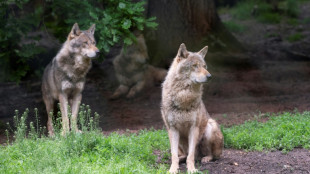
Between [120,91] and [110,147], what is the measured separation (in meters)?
6.54

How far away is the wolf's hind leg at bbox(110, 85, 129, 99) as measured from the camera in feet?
41.6

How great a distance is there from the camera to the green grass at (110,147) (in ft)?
17.8

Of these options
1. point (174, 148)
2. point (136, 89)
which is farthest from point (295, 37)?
point (174, 148)

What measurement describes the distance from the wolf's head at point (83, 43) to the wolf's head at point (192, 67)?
8.24 feet

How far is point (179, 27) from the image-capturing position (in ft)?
42.1

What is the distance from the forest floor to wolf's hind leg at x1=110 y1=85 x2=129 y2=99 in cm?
24

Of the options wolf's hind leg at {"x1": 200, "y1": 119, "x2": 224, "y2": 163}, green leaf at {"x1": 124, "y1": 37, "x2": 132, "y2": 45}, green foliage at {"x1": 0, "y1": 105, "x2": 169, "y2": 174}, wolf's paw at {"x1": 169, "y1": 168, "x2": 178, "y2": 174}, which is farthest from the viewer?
green leaf at {"x1": 124, "y1": 37, "x2": 132, "y2": 45}

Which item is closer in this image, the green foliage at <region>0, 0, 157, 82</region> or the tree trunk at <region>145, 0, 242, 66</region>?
the green foliage at <region>0, 0, 157, 82</region>

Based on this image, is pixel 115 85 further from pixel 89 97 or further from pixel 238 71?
pixel 238 71

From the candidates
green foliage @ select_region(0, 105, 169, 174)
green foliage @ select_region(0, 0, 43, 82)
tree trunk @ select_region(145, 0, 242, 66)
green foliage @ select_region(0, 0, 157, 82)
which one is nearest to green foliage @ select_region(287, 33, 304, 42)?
tree trunk @ select_region(145, 0, 242, 66)

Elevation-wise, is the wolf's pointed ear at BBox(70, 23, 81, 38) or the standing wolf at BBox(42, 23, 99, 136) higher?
the wolf's pointed ear at BBox(70, 23, 81, 38)

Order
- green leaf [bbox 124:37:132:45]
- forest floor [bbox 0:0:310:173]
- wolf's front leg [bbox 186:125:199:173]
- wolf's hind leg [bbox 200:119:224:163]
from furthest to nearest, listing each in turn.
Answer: forest floor [bbox 0:0:310:173]
green leaf [bbox 124:37:132:45]
wolf's hind leg [bbox 200:119:224:163]
wolf's front leg [bbox 186:125:199:173]

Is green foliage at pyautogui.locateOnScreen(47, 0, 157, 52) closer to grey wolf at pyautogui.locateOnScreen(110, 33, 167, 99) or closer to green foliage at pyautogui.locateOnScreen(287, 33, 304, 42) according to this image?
grey wolf at pyautogui.locateOnScreen(110, 33, 167, 99)

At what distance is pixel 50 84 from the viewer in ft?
30.2
